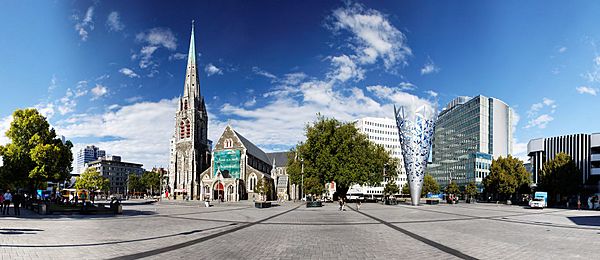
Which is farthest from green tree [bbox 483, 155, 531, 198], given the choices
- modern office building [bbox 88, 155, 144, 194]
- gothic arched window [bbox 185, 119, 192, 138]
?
modern office building [bbox 88, 155, 144, 194]

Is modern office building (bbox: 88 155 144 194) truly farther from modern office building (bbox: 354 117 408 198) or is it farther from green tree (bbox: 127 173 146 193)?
modern office building (bbox: 354 117 408 198)

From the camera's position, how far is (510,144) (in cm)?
13475

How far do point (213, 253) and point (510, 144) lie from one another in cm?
14369

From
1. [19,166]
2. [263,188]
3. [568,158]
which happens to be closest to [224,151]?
[263,188]

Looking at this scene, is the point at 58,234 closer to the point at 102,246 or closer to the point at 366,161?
the point at 102,246

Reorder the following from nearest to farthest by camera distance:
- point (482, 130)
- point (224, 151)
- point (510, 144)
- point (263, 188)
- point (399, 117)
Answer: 1. point (399, 117)
2. point (263, 188)
3. point (224, 151)
4. point (482, 130)
5. point (510, 144)

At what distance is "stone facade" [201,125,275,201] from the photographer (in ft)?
262

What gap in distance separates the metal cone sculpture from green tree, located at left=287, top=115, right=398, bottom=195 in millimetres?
7110

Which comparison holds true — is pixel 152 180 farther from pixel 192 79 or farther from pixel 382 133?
pixel 382 133

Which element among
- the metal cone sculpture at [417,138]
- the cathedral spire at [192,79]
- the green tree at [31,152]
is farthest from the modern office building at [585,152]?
the cathedral spire at [192,79]

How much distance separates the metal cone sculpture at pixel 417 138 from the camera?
51.2 meters

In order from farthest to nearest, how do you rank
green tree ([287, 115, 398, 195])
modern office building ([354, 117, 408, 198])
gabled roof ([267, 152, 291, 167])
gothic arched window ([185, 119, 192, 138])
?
modern office building ([354, 117, 408, 198]), gabled roof ([267, 152, 291, 167]), gothic arched window ([185, 119, 192, 138]), green tree ([287, 115, 398, 195])

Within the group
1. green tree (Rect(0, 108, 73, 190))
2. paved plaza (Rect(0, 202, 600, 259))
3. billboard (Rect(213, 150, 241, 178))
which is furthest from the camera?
billboard (Rect(213, 150, 241, 178))

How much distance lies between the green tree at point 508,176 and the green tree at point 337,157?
75.0ft
